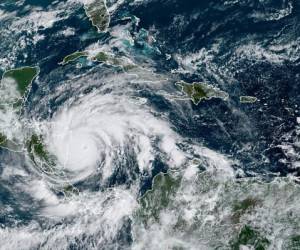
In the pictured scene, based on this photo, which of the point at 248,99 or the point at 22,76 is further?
the point at 22,76

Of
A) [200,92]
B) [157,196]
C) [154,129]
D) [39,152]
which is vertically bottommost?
[157,196]

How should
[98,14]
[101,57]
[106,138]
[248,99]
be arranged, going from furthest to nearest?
1. [98,14]
2. [101,57]
3. [248,99]
4. [106,138]

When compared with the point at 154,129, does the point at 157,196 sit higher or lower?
lower

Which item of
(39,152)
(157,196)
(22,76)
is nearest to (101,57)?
(22,76)

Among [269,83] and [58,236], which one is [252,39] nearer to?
[269,83]

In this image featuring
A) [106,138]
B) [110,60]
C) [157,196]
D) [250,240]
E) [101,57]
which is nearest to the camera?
[250,240]

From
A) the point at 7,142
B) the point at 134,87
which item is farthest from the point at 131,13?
the point at 7,142

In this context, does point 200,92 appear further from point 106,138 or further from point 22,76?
point 22,76

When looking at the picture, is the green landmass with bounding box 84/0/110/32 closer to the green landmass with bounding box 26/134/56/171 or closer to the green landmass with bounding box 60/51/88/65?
the green landmass with bounding box 60/51/88/65
